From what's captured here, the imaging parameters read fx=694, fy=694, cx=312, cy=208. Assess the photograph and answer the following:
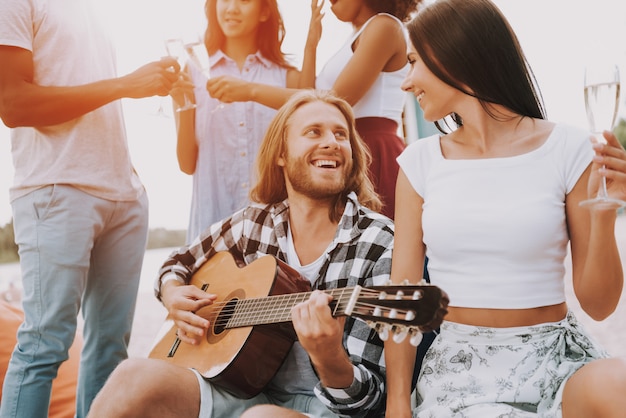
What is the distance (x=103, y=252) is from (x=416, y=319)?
153 cm

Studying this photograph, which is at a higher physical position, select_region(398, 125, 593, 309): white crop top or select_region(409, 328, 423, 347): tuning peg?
select_region(398, 125, 593, 309): white crop top

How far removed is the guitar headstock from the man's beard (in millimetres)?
726

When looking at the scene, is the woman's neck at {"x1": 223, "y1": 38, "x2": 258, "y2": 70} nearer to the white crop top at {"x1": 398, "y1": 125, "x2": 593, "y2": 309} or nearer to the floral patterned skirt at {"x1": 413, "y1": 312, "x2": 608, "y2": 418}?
the white crop top at {"x1": 398, "y1": 125, "x2": 593, "y2": 309}

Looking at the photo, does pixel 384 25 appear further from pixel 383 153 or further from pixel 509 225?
pixel 509 225

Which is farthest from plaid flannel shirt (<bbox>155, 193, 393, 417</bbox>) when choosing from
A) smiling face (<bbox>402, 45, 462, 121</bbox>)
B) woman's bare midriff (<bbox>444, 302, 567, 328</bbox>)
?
smiling face (<bbox>402, 45, 462, 121</bbox>)

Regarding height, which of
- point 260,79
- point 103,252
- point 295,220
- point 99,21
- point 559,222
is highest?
point 99,21

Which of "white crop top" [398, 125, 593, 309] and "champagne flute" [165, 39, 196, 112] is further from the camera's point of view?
"champagne flute" [165, 39, 196, 112]

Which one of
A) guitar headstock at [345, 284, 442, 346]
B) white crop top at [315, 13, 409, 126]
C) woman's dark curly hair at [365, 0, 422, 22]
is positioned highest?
woman's dark curly hair at [365, 0, 422, 22]

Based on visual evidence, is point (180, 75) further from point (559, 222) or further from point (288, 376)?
point (559, 222)

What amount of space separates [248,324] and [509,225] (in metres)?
0.72

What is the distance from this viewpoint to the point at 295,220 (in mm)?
2174

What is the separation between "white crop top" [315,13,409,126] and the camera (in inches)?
99.3

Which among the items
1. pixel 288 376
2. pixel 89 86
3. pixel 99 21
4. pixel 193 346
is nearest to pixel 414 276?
pixel 288 376

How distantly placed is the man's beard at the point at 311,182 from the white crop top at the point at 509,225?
566 mm
